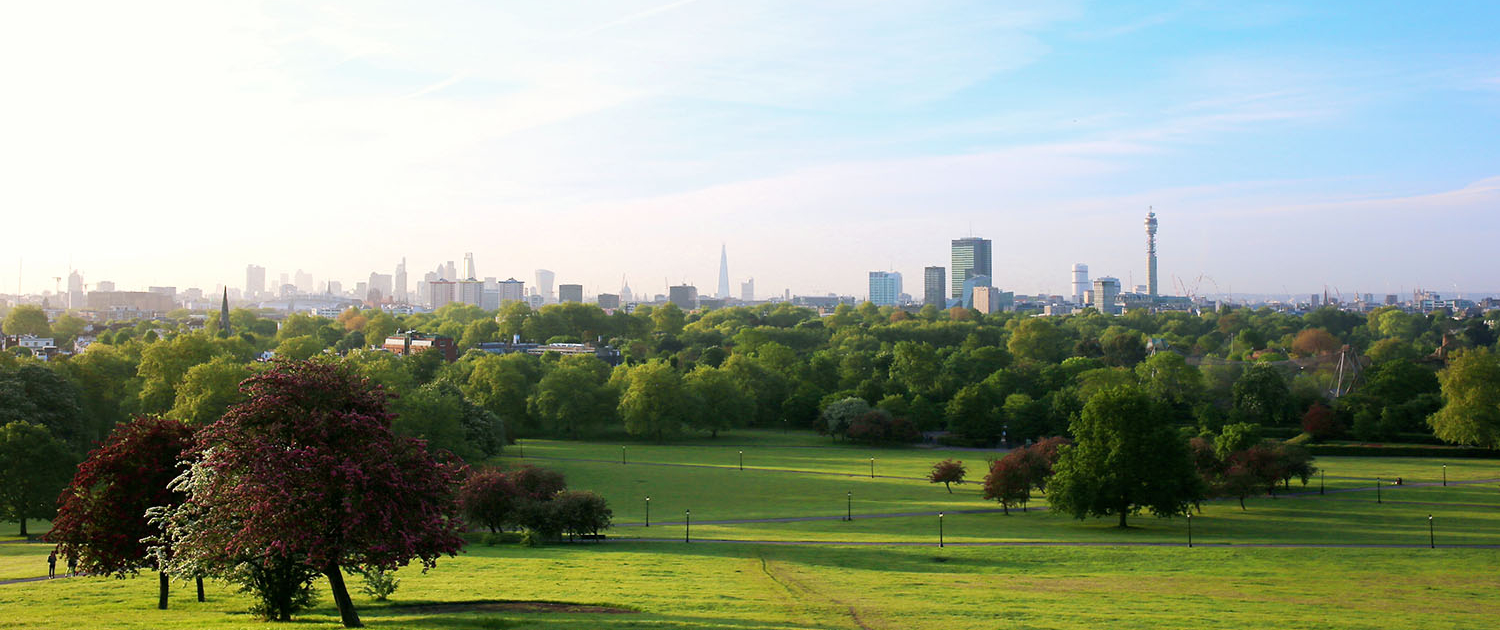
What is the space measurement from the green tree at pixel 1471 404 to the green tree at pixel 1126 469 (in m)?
34.7

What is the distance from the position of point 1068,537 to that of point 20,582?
31.4m

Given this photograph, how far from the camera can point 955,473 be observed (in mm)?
49156

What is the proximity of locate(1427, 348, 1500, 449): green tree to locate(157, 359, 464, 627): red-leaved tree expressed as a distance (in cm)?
6694

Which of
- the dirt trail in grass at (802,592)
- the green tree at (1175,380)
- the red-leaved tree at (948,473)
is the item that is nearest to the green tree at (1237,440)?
the red-leaved tree at (948,473)

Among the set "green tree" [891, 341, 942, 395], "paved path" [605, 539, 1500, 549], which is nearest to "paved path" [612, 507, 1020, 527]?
"paved path" [605, 539, 1500, 549]

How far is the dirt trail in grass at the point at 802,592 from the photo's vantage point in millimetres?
22609

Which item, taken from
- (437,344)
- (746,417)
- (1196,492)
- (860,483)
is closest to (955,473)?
(860,483)

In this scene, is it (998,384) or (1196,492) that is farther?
(998,384)

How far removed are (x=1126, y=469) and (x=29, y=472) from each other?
131 feet

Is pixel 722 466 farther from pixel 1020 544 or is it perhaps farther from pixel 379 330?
pixel 379 330

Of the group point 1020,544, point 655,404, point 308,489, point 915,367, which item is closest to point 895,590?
point 1020,544

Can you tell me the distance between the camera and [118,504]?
22344 mm

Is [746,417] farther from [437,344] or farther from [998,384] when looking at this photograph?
[437,344]

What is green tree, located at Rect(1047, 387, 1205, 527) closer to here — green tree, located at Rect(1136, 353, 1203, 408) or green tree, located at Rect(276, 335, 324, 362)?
green tree, located at Rect(1136, 353, 1203, 408)
